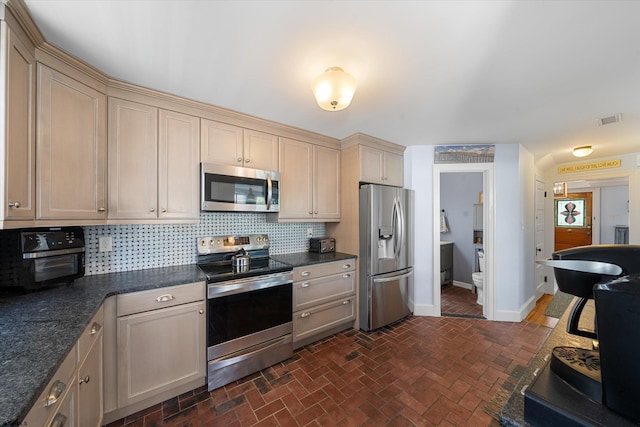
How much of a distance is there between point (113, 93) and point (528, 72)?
9.83 feet

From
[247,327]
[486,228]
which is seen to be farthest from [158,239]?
[486,228]

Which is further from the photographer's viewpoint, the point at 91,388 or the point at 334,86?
the point at 334,86

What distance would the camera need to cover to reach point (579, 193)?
6.84 m

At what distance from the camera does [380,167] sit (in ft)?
10.4

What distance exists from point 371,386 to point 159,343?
1666 millimetres

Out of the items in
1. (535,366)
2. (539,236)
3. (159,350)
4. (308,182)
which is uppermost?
(308,182)

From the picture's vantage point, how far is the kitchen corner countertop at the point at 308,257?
8.27ft

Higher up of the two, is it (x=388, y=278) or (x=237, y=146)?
(x=237, y=146)

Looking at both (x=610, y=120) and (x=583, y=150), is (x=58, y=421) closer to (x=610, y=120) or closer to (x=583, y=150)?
(x=610, y=120)

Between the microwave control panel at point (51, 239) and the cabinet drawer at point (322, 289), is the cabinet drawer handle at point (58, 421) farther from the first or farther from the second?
the cabinet drawer at point (322, 289)

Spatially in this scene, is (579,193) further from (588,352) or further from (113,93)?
(113,93)

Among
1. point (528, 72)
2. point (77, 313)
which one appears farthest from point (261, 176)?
point (528, 72)

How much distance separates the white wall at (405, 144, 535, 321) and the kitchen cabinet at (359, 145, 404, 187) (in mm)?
183

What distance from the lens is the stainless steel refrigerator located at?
9.36 ft
